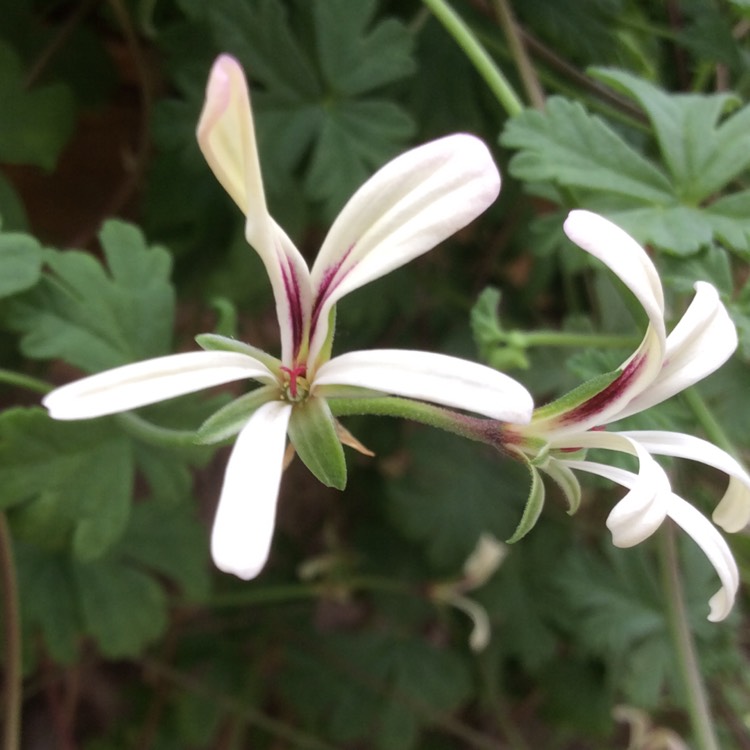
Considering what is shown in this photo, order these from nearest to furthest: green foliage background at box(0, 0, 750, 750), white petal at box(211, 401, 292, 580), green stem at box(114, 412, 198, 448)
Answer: white petal at box(211, 401, 292, 580) < green stem at box(114, 412, 198, 448) < green foliage background at box(0, 0, 750, 750)

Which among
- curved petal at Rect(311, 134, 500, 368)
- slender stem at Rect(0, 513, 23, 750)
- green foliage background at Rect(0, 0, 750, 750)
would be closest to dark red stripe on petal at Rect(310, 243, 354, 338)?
curved petal at Rect(311, 134, 500, 368)

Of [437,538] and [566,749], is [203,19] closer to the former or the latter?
[437,538]

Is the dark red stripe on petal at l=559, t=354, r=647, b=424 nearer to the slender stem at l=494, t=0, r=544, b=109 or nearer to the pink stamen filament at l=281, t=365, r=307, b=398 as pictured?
the pink stamen filament at l=281, t=365, r=307, b=398

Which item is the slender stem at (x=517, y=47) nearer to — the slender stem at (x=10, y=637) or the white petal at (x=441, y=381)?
the white petal at (x=441, y=381)

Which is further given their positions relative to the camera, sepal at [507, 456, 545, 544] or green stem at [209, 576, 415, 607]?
green stem at [209, 576, 415, 607]

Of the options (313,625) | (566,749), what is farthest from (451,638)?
(566,749)

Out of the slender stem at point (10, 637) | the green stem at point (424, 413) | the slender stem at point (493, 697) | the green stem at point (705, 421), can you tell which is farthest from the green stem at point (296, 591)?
the green stem at point (424, 413)

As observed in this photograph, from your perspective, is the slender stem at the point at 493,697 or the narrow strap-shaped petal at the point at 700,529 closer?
the narrow strap-shaped petal at the point at 700,529
